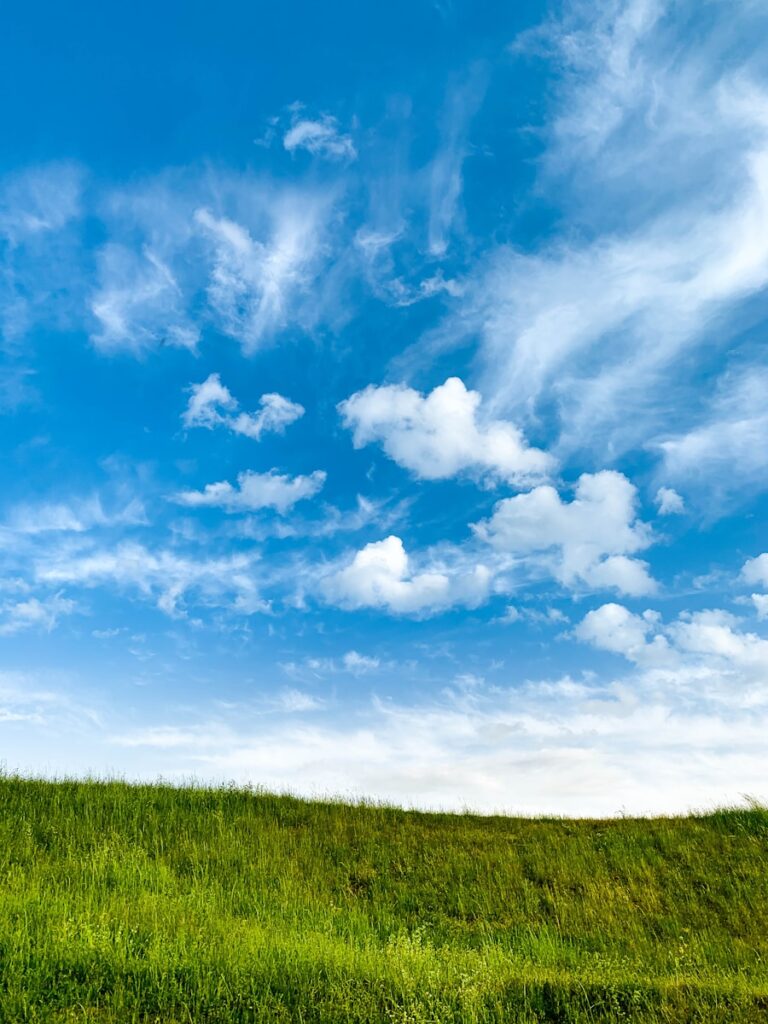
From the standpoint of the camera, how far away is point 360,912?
17406mm

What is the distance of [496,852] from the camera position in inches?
851

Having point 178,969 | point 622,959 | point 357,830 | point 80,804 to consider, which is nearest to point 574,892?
point 622,959

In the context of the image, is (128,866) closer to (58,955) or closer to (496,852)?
(58,955)

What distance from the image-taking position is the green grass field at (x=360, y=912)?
33.2 feet

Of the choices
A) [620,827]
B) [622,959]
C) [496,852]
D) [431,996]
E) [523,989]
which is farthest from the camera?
[620,827]

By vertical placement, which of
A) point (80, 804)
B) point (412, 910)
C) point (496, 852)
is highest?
point (80, 804)

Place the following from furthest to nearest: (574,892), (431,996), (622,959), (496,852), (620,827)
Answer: (620,827)
(496,852)
(574,892)
(622,959)
(431,996)

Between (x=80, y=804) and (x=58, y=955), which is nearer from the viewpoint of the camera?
(x=58, y=955)

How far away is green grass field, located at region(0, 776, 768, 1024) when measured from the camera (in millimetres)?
10117

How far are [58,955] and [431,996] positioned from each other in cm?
512

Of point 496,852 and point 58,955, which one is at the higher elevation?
point 496,852

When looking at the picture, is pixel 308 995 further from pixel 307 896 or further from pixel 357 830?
pixel 357 830

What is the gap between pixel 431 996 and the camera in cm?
1009

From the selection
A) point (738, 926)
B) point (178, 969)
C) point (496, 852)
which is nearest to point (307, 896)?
point (496, 852)
